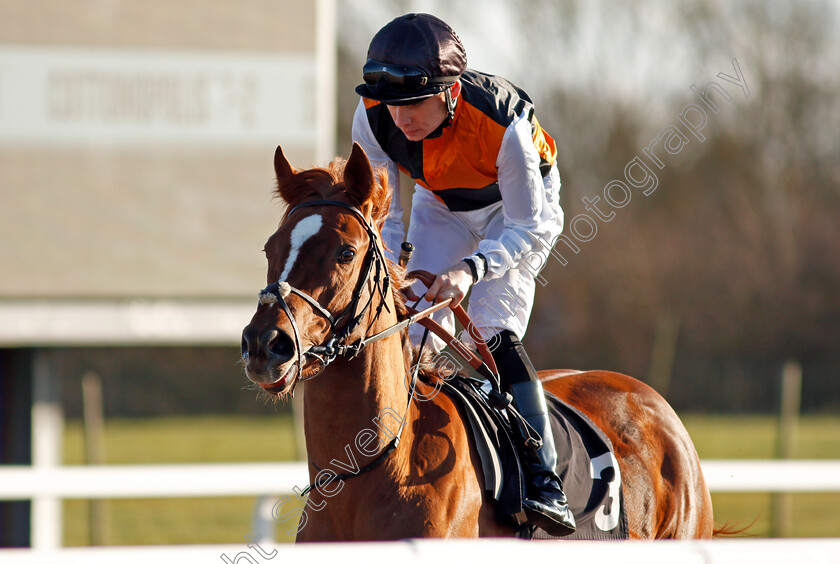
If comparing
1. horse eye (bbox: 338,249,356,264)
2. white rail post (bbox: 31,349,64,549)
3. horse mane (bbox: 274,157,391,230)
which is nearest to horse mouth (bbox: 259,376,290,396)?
horse eye (bbox: 338,249,356,264)

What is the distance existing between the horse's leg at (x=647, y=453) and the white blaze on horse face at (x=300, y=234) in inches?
53.5

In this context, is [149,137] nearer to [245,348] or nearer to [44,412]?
[44,412]

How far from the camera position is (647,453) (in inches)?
135

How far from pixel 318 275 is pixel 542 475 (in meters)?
0.90

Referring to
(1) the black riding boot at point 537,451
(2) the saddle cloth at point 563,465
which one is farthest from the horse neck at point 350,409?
(1) the black riding boot at point 537,451

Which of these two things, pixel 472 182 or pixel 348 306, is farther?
pixel 472 182

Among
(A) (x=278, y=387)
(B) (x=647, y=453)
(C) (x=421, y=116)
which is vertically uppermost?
(C) (x=421, y=116)

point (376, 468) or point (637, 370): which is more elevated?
point (376, 468)

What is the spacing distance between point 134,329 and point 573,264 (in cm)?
1446

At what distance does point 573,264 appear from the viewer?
2094cm

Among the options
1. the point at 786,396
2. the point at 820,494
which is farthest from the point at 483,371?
the point at 820,494

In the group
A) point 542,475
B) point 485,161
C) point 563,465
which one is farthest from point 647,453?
point 485,161

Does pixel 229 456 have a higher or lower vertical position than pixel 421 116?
lower

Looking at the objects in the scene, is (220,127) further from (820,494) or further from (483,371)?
(820,494)
